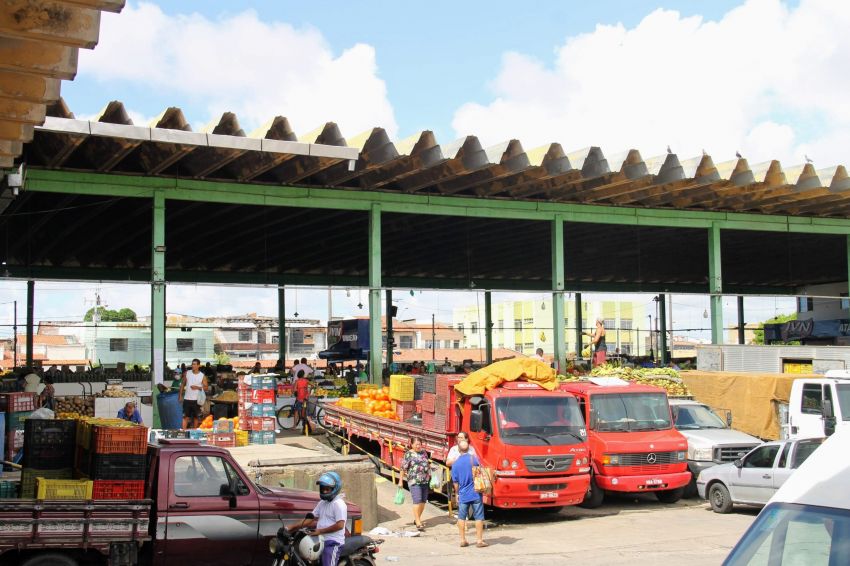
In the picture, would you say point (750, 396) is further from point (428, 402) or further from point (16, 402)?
point (16, 402)

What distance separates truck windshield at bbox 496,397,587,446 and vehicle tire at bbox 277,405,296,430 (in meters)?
12.1

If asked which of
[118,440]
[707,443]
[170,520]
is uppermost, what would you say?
[118,440]

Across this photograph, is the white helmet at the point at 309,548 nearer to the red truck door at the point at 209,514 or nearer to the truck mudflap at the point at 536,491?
the red truck door at the point at 209,514

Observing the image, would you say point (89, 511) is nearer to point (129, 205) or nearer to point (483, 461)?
point (483, 461)

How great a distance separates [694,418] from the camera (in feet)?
61.8

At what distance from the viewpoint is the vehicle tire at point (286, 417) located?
25.6m

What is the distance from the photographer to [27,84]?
403 inches

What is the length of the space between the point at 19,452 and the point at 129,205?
13620mm

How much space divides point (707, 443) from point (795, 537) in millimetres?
13649

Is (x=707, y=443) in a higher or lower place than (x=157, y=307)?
lower

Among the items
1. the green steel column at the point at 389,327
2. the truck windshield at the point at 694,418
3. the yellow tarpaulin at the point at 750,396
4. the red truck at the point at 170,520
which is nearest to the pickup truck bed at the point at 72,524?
the red truck at the point at 170,520

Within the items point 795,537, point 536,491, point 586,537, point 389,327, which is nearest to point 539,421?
point 536,491

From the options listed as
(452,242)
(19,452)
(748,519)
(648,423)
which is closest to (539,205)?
(452,242)

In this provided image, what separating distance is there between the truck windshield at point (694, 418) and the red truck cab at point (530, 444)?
14.7 ft
